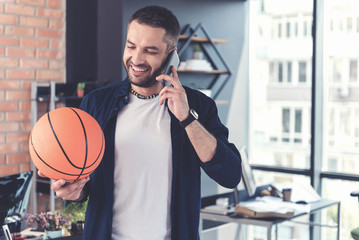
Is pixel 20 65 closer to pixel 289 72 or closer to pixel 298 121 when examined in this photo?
pixel 289 72

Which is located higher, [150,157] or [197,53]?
[197,53]

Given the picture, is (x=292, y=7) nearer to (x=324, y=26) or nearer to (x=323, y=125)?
(x=324, y=26)

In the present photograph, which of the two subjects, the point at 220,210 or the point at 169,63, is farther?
the point at 220,210

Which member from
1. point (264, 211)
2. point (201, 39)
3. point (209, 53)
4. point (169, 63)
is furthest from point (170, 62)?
point (209, 53)

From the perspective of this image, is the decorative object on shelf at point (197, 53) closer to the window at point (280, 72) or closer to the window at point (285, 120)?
the window at point (280, 72)

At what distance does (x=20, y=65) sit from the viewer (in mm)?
3943

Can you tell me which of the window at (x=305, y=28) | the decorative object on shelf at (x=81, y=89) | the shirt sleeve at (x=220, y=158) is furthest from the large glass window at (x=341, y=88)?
the shirt sleeve at (x=220, y=158)

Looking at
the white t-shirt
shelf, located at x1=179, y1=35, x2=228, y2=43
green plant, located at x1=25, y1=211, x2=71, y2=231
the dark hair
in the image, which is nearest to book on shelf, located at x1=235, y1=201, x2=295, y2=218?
green plant, located at x1=25, y1=211, x2=71, y2=231

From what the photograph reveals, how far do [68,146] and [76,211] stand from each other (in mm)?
1388

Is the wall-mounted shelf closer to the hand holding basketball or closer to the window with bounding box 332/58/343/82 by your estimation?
the window with bounding box 332/58/343/82

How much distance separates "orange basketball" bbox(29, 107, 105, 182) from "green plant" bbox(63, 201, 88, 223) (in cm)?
132

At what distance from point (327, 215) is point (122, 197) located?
366 centimetres

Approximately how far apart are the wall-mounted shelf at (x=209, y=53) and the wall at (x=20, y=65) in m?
1.11

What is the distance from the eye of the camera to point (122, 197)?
5.01 feet
